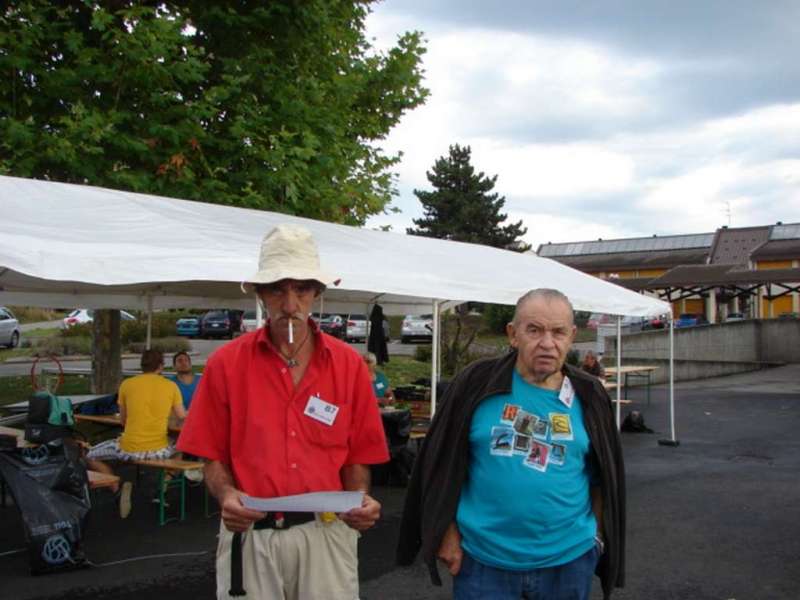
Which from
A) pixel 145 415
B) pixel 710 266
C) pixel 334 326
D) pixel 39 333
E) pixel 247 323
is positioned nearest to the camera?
pixel 145 415

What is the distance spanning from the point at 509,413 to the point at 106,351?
394 inches

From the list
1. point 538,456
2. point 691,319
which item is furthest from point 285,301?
point 691,319

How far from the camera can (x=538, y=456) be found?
2.66 meters

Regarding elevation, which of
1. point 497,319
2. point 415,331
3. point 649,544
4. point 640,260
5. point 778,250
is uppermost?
point 640,260

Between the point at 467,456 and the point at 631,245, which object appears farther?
the point at 631,245

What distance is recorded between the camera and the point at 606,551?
9.21 feet

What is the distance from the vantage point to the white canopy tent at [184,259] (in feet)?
19.3

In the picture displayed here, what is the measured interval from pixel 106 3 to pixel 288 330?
30.0 feet

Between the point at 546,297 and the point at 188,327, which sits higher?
the point at 188,327

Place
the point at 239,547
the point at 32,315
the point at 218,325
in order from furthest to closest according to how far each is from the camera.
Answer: the point at 32,315 < the point at 218,325 < the point at 239,547

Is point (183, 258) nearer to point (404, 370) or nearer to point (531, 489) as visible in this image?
point (531, 489)

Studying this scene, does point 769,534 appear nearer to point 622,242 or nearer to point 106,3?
point 106,3

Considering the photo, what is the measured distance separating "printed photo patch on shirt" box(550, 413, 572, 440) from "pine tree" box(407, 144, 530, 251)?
2000 inches

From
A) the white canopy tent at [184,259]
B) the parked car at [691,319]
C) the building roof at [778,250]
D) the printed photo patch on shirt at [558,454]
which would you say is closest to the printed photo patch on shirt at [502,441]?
the printed photo patch on shirt at [558,454]
